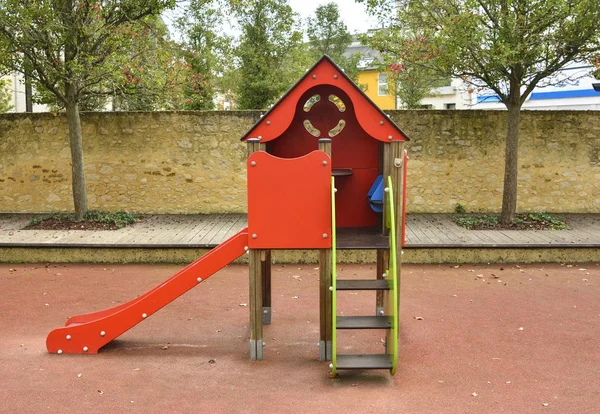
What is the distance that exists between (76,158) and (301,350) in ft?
21.1

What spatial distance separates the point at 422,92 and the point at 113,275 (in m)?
20.9

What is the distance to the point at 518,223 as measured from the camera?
33.2 feet

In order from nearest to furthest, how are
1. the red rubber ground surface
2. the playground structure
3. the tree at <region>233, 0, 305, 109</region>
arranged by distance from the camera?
the red rubber ground surface < the playground structure < the tree at <region>233, 0, 305, 109</region>

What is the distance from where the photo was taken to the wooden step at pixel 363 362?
452cm

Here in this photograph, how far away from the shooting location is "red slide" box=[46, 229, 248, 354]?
5.15m

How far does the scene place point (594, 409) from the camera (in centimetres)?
419

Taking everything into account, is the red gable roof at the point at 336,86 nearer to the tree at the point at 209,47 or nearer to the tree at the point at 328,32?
the tree at the point at 209,47

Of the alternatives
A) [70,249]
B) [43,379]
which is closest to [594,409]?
[43,379]

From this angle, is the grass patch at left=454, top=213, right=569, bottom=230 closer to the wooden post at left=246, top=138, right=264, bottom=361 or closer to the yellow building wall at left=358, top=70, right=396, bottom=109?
the wooden post at left=246, top=138, right=264, bottom=361

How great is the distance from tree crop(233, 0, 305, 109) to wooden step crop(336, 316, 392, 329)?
53.8 ft

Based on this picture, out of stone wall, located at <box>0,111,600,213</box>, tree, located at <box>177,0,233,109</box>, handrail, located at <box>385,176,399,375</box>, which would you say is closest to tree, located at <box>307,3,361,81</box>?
tree, located at <box>177,0,233,109</box>

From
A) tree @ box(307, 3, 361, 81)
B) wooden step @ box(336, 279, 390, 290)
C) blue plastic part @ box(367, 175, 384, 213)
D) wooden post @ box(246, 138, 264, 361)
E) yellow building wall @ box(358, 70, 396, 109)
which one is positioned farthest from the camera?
yellow building wall @ box(358, 70, 396, 109)

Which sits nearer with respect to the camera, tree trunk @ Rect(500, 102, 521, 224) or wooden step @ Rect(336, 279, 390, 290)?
wooden step @ Rect(336, 279, 390, 290)

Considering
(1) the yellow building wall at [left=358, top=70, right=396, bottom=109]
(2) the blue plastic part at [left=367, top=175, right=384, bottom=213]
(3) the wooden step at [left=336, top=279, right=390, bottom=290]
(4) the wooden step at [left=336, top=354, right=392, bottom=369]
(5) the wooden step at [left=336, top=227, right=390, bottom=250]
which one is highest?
(1) the yellow building wall at [left=358, top=70, right=396, bottom=109]
